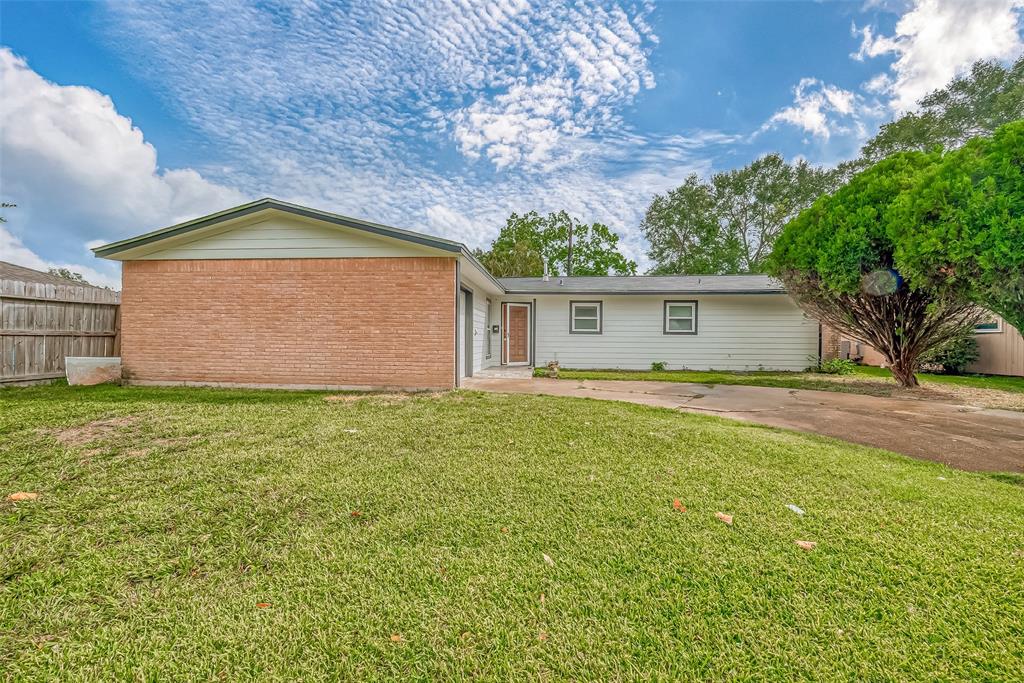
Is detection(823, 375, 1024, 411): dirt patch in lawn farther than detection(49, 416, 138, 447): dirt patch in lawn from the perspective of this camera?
Yes

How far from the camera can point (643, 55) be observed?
385 inches

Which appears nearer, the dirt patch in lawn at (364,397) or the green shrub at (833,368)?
the dirt patch in lawn at (364,397)

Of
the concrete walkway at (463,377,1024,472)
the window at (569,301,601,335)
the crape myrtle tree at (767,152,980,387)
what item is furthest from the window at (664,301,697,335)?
the concrete walkway at (463,377,1024,472)

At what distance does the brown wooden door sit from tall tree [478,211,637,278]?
51.2 feet

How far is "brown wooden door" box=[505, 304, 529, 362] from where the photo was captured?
44.5 ft

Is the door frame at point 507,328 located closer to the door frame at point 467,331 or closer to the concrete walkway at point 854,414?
the door frame at point 467,331

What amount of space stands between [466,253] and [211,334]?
5.25m

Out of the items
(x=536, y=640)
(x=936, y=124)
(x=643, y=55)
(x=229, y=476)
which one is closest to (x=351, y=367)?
(x=229, y=476)

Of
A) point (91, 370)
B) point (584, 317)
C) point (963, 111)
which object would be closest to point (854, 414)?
point (584, 317)

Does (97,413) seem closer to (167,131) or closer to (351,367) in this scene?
(351,367)

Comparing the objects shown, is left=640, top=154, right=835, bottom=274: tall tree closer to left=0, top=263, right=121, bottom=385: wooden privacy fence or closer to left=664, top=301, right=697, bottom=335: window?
left=664, top=301, right=697, bottom=335: window

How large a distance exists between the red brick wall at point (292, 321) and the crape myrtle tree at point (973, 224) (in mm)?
8138

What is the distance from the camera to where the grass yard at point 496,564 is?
149cm

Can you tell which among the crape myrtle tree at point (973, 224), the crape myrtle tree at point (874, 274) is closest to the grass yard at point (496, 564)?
the crape myrtle tree at point (973, 224)
